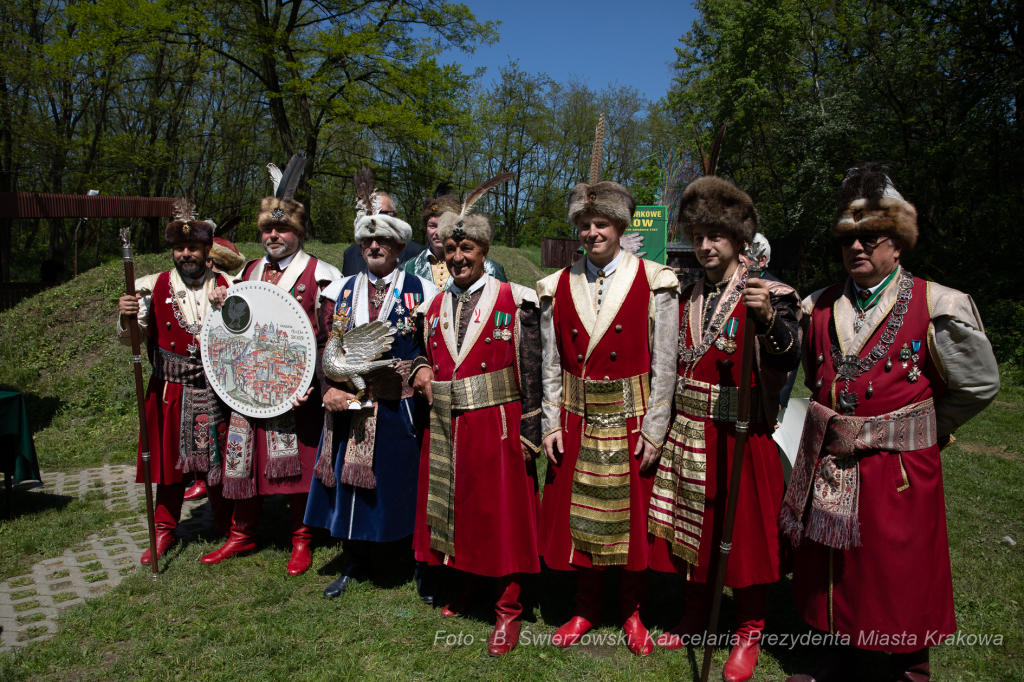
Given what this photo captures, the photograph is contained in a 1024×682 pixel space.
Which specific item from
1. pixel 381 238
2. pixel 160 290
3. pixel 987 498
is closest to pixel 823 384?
pixel 381 238

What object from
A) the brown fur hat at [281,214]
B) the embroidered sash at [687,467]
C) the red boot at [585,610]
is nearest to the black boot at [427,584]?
the red boot at [585,610]

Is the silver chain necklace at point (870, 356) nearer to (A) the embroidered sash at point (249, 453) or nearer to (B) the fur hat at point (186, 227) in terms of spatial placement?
(A) the embroidered sash at point (249, 453)

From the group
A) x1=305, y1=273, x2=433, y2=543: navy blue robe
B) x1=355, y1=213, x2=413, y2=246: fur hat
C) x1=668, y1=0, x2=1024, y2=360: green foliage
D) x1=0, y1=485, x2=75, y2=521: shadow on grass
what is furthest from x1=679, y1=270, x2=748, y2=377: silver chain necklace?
x1=668, y1=0, x2=1024, y2=360: green foliage

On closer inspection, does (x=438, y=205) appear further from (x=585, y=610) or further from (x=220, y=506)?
(x=585, y=610)

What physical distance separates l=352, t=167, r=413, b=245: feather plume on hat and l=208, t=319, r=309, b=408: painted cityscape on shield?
2.73 ft

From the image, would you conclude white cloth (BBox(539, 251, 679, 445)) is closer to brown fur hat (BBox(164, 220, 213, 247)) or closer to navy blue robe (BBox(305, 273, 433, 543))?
navy blue robe (BBox(305, 273, 433, 543))

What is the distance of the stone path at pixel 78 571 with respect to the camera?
3.50m

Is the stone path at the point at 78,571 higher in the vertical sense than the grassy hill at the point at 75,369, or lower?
lower

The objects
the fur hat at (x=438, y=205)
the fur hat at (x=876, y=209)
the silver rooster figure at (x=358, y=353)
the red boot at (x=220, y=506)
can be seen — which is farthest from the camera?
the fur hat at (x=438, y=205)

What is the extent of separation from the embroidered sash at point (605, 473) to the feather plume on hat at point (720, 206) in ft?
2.61

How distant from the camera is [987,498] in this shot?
5.14m

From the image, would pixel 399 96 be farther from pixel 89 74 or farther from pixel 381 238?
pixel 381 238

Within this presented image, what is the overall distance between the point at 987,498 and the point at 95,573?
22.9 ft

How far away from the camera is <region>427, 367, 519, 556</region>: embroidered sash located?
10.4 feet
